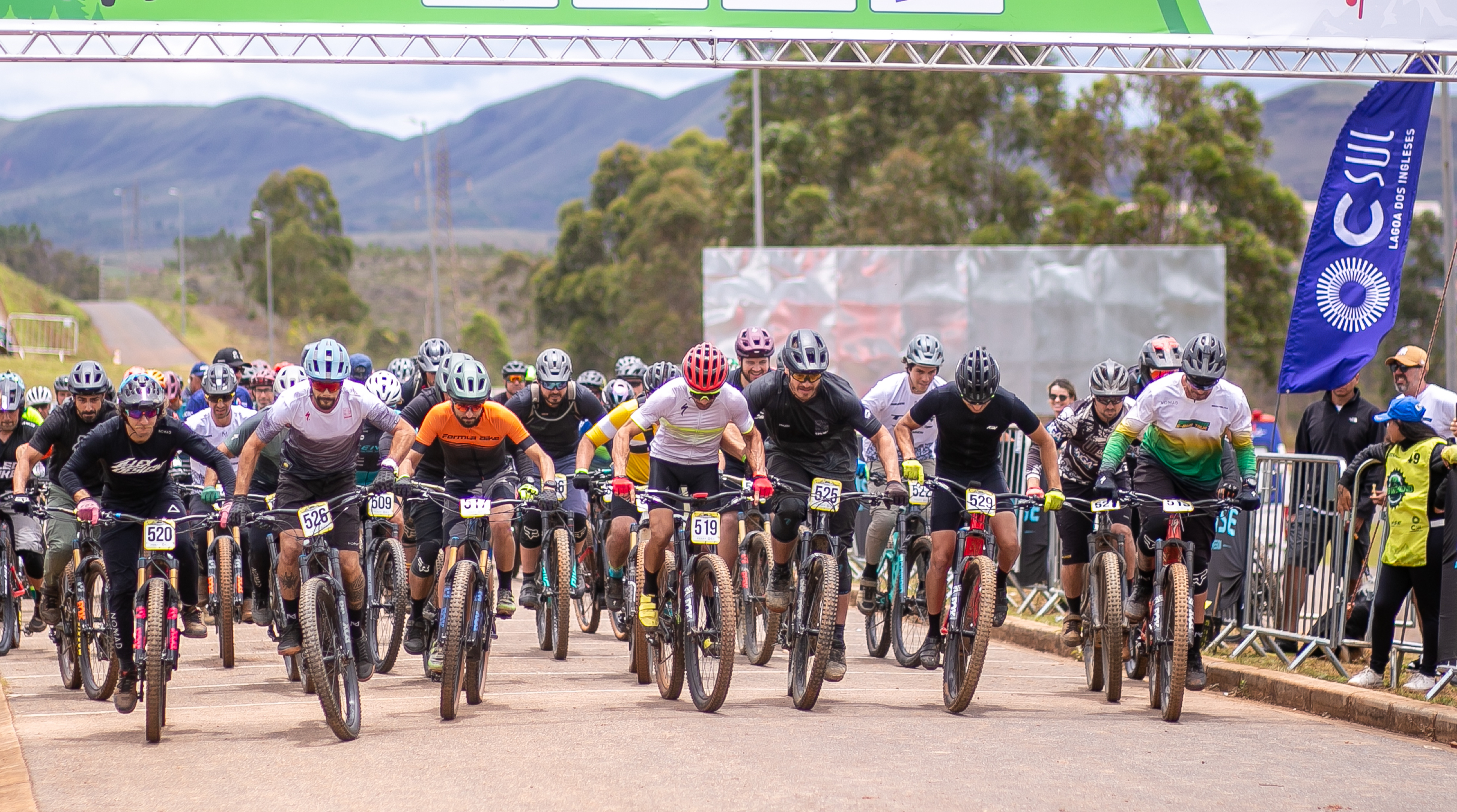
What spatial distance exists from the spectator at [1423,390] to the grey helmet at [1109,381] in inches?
74.7

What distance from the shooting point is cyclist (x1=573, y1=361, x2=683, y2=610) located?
10250 millimetres

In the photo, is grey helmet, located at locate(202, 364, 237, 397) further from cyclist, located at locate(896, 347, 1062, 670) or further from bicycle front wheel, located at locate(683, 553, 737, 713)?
cyclist, located at locate(896, 347, 1062, 670)

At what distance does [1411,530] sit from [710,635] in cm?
427

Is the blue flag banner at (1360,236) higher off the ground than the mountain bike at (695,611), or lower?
higher

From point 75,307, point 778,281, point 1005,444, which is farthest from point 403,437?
point 75,307

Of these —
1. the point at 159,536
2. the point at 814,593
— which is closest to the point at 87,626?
the point at 159,536

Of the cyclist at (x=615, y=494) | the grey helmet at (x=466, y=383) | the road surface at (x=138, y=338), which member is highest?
the grey helmet at (x=466, y=383)

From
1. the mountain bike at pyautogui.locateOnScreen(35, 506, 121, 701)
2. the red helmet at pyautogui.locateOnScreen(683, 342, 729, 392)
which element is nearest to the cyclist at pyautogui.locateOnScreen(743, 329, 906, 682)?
the red helmet at pyautogui.locateOnScreen(683, 342, 729, 392)

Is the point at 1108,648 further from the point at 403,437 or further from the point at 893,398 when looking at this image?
the point at 403,437

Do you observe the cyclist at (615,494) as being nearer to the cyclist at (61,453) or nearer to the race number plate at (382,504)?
the race number plate at (382,504)

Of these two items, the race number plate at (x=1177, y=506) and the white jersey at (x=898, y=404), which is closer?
the race number plate at (x=1177, y=506)

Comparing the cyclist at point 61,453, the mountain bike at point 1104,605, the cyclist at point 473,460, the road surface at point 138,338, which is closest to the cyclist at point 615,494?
the cyclist at point 473,460

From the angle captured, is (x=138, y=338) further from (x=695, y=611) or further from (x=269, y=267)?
(x=695, y=611)

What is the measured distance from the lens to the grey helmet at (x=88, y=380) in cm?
1058
